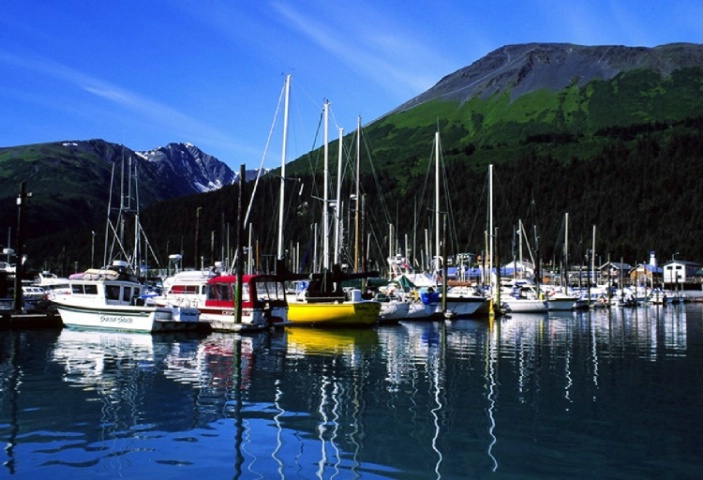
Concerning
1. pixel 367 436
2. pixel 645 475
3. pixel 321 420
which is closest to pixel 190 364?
pixel 321 420

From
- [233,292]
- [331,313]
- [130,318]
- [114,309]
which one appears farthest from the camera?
[331,313]

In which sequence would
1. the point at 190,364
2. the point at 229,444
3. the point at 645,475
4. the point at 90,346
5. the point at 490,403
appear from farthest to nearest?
the point at 90,346 < the point at 190,364 < the point at 490,403 < the point at 229,444 < the point at 645,475

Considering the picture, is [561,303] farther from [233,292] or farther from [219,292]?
[219,292]

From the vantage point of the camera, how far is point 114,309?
4069 cm

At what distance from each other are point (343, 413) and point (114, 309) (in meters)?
27.0

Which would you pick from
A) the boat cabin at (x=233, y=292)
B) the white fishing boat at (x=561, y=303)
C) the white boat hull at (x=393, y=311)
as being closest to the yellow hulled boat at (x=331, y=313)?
the boat cabin at (x=233, y=292)

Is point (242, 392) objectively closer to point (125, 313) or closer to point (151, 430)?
point (151, 430)

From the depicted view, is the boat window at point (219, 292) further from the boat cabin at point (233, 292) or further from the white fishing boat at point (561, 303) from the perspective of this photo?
the white fishing boat at point (561, 303)

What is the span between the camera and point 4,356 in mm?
28859

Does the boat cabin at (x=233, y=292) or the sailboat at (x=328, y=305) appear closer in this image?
the boat cabin at (x=233, y=292)

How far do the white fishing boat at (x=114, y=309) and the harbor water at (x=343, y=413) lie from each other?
6.35 m

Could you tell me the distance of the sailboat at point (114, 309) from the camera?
39.8 m

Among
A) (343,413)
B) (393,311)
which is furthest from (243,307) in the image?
(343,413)

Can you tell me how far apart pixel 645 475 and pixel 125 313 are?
33.1m
